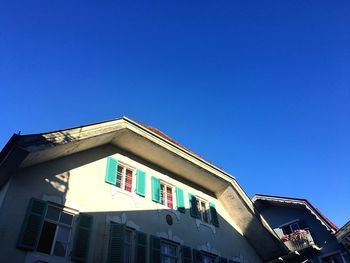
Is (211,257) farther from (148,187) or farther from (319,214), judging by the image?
(319,214)

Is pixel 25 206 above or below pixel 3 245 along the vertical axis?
above

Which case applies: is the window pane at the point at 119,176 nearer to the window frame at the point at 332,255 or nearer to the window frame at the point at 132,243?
the window frame at the point at 132,243

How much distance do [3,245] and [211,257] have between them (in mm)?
8914

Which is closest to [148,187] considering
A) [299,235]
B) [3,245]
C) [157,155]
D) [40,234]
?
[157,155]

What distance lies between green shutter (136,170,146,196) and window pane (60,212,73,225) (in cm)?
332

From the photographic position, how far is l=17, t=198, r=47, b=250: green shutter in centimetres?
924

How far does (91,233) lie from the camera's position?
10867 mm

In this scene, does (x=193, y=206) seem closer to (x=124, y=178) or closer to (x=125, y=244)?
(x=124, y=178)

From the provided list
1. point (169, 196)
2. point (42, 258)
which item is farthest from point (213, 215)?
point (42, 258)

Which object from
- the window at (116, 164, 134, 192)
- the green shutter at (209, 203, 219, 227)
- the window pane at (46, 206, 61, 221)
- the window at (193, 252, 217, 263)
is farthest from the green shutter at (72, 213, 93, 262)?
the green shutter at (209, 203, 219, 227)

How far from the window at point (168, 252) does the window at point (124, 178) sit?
261 cm

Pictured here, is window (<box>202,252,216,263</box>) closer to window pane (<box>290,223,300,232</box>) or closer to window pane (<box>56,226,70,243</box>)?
window pane (<box>56,226,70,243</box>)

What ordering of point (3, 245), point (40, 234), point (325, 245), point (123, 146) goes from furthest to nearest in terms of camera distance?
point (325, 245) → point (123, 146) → point (40, 234) → point (3, 245)

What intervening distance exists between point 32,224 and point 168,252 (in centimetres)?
560
